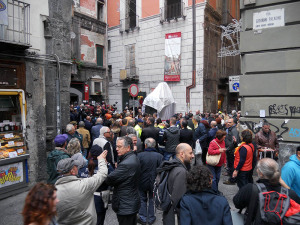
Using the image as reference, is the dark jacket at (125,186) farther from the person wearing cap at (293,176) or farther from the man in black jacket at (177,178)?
the person wearing cap at (293,176)

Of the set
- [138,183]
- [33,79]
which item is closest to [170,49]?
[33,79]

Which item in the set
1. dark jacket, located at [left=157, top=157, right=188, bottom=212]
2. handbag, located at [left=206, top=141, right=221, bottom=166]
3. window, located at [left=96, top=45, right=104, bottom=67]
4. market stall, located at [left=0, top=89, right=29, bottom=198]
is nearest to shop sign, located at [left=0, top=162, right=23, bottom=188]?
market stall, located at [left=0, top=89, right=29, bottom=198]

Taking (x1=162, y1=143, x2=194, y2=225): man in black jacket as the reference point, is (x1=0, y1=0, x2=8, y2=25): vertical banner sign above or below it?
above

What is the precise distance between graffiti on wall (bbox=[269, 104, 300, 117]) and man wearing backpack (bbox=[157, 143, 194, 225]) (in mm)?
4472

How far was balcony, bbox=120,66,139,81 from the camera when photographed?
68.5 ft

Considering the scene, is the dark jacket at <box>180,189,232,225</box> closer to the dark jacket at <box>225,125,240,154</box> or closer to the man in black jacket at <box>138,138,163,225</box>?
the man in black jacket at <box>138,138,163,225</box>

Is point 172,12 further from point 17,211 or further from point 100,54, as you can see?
point 17,211

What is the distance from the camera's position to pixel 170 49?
60.7 ft

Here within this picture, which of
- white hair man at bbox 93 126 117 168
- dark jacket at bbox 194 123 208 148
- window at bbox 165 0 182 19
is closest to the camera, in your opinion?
white hair man at bbox 93 126 117 168

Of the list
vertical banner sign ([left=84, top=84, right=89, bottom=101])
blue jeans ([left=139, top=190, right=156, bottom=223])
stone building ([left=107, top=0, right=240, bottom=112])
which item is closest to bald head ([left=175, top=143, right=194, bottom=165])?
blue jeans ([left=139, top=190, right=156, bottom=223])

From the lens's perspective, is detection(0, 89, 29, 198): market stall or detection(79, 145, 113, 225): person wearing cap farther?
detection(0, 89, 29, 198): market stall

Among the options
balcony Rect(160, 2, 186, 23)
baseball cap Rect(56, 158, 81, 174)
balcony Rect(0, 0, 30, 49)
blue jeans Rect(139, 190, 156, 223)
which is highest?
balcony Rect(160, 2, 186, 23)

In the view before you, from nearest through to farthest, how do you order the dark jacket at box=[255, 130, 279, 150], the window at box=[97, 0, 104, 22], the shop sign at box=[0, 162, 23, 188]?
the shop sign at box=[0, 162, 23, 188], the dark jacket at box=[255, 130, 279, 150], the window at box=[97, 0, 104, 22]

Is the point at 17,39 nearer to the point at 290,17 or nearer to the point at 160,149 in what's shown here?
the point at 160,149
